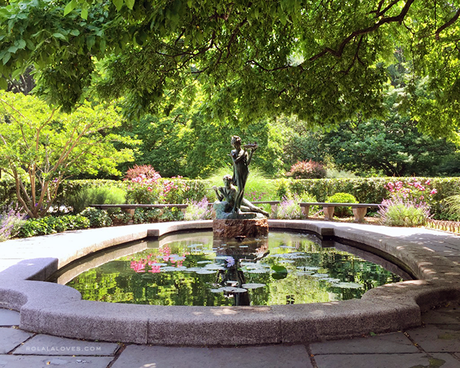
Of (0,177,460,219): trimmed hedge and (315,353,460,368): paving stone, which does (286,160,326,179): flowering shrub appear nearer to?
(0,177,460,219): trimmed hedge

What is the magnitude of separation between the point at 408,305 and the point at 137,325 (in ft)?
7.30

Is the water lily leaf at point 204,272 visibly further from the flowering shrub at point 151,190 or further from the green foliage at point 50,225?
the flowering shrub at point 151,190

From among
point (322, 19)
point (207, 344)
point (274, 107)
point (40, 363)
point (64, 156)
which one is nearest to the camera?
point (40, 363)

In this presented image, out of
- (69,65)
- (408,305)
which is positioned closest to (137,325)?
(408,305)

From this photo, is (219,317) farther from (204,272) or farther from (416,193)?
(416,193)

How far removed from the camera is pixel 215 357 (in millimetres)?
2660

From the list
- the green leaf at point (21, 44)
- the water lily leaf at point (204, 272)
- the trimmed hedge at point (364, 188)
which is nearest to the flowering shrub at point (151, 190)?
the trimmed hedge at point (364, 188)

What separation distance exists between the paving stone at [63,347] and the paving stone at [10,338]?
77 mm

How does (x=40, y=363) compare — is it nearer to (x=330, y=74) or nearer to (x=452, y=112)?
(x=330, y=74)

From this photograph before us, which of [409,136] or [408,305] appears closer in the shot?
[408,305]

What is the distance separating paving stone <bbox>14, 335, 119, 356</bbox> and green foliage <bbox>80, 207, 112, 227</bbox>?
8.36m

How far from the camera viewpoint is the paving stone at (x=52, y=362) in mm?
2518

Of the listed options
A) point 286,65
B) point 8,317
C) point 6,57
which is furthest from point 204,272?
point 286,65

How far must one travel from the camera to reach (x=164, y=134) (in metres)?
25.4
